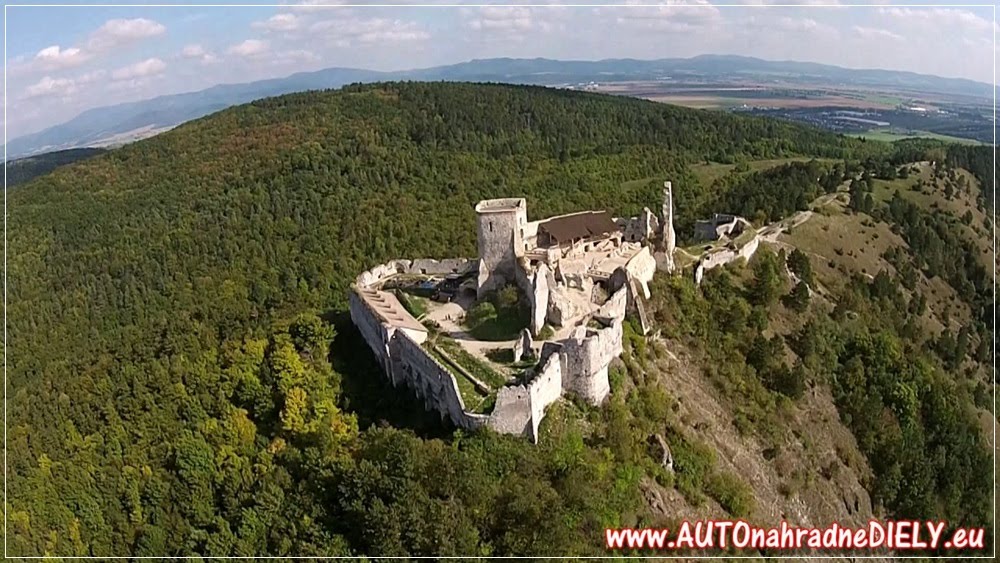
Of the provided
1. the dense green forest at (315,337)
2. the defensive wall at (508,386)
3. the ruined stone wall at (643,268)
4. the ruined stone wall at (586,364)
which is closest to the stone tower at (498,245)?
the defensive wall at (508,386)

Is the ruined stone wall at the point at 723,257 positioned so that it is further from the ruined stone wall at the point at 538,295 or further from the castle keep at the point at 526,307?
the ruined stone wall at the point at 538,295

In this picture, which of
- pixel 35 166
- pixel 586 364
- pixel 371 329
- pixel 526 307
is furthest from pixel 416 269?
pixel 35 166

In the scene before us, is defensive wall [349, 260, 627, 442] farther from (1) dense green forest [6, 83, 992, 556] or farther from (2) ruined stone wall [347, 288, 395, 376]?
(1) dense green forest [6, 83, 992, 556]

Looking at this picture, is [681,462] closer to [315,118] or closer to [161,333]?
[161,333]

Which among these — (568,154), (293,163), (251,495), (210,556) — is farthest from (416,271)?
(568,154)

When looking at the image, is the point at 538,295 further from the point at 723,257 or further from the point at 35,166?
the point at 35,166
